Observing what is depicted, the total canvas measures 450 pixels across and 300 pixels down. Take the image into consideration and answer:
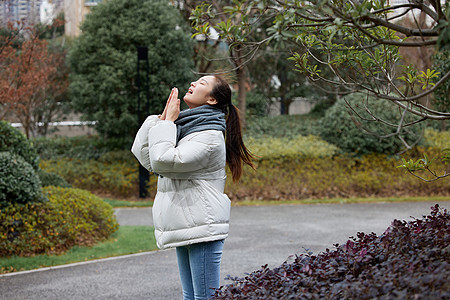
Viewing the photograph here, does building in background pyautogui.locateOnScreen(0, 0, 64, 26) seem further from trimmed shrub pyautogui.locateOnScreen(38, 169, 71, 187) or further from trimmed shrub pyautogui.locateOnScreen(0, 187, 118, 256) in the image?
trimmed shrub pyautogui.locateOnScreen(0, 187, 118, 256)

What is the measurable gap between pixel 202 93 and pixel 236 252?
3485mm

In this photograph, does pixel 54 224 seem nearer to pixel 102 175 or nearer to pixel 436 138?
pixel 102 175

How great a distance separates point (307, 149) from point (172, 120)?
8.55 meters

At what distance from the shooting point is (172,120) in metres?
2.89

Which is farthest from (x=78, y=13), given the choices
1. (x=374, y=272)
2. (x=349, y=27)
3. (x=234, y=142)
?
(x=374, y=272)

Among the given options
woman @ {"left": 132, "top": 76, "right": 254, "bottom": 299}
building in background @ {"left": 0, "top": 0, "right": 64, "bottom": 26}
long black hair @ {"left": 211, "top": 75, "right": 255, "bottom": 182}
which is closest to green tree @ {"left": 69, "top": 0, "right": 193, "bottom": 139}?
building in background @ {"left": 0, "top": 0, "right": 64, "bottom": 26}

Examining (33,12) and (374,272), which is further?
(33,12)

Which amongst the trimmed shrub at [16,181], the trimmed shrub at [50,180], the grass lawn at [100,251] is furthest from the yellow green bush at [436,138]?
the trimmed shrub at [16,181]

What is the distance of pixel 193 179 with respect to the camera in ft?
9.48

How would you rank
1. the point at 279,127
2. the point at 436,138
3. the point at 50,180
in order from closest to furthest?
1. the point at 50,180
2. the point at 436,138
3. the point at 279,127

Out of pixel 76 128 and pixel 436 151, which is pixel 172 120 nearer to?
pixel 436 151

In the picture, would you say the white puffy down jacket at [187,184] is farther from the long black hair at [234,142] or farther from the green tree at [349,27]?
the green tree at [349,27]

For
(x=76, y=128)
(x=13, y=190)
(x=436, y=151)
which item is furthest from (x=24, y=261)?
(x=76, y=128)

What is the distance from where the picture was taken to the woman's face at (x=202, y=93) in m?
3.02
